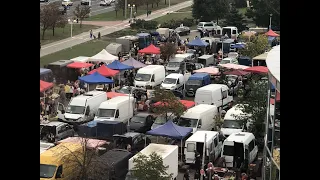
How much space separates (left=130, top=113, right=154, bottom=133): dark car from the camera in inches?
355

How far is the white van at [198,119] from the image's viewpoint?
28.9 ft

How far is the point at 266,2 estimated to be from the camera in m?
22.4

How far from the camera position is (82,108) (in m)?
9.76

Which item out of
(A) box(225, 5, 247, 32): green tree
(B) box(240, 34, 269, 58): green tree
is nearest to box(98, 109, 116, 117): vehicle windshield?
(B) box(240, 34, 269, 58): green tree

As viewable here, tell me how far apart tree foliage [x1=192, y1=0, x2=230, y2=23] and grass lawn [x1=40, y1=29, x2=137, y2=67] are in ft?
12.7

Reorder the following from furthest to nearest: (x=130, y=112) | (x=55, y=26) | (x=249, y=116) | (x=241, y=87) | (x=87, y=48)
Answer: (x=55, y=26)
(x=87, y=48)
(x=241, y=87)
(x=130, y=112)
(x=249, y=116)

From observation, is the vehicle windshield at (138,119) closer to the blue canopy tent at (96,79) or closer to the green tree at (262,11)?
the blue canopy tent at (96,79)

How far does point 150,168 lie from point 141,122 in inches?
113

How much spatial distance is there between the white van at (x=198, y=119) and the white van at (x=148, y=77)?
305 centimetres

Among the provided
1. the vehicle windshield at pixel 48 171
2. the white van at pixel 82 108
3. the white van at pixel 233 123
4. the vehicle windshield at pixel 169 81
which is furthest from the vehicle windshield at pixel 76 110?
the vehicle windshield at pixel 48 171

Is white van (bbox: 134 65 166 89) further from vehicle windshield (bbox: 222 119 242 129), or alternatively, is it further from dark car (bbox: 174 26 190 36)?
dark car (bbox: 174 26 190 36)
